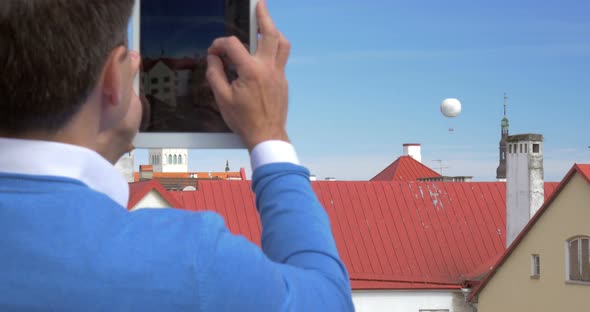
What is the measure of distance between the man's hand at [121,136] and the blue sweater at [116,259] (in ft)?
0.30

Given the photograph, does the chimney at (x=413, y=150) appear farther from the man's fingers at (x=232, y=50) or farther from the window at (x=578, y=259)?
the man's fingers at (x=232, y=50)

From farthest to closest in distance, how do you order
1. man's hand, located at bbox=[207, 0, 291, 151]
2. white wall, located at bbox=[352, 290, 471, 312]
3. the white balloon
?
the white balloon, white wall, located at bbox=[352, 290, 471, 312], man's hand, located at bbox=[207, 0, 291, 151]

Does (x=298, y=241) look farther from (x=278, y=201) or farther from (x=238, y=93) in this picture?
(x=238, y=93)

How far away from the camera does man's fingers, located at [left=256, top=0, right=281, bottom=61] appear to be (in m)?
1.64

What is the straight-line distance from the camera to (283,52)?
5.42 feet

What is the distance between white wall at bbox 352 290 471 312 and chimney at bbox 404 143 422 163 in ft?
75.8

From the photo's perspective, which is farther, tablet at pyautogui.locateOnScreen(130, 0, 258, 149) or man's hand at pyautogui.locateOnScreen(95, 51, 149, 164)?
tablet at pyautogui.locateOnScreen(130, 0, 258, 149)

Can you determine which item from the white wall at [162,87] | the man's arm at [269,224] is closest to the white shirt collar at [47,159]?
the man's arm at [269,224]

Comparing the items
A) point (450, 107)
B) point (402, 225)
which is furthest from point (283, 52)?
point (450, 107)

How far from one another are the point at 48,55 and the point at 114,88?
0.12 meters

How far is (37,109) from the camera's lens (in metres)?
1.33

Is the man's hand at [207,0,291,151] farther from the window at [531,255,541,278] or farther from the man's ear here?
the window at [531,255,541,278]

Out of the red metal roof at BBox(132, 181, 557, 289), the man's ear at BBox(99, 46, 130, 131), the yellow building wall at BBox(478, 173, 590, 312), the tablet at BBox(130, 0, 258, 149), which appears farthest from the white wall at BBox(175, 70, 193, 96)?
the red metal roof at BBox(132, 181, 557, 289)

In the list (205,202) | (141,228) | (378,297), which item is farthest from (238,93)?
(205,202)
